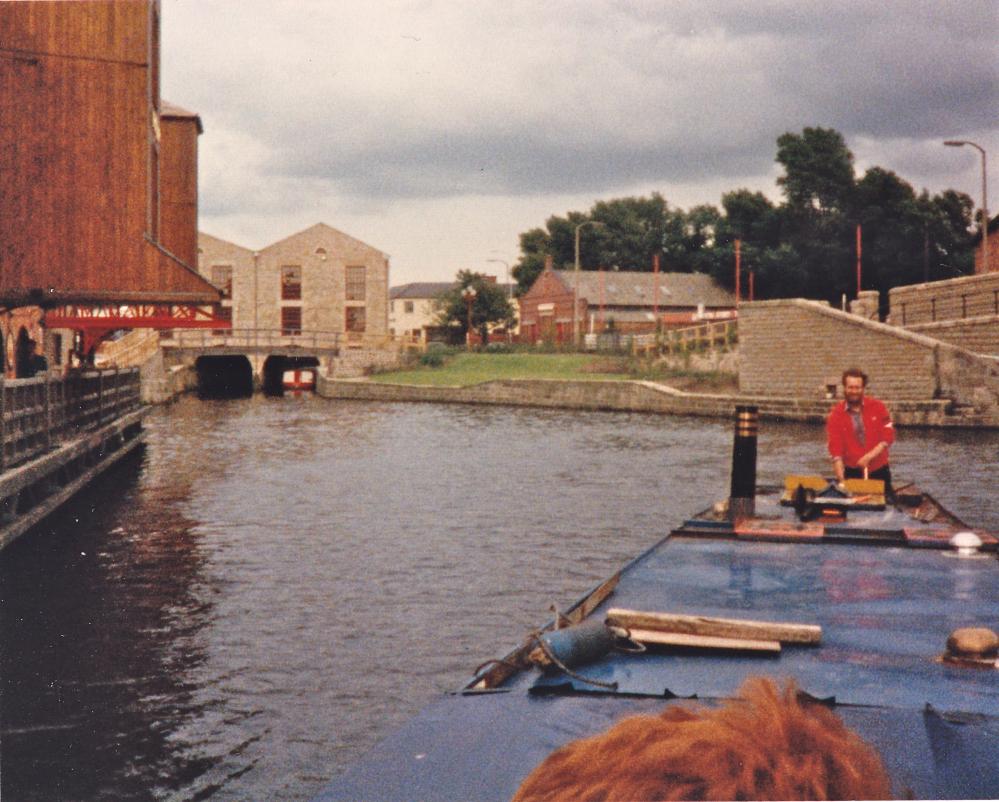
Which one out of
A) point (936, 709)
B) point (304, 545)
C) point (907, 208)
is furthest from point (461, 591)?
point (907, 208)

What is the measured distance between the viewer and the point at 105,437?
2045 cm

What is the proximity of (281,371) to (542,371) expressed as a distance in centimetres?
2794

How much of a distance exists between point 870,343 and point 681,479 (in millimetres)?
18748

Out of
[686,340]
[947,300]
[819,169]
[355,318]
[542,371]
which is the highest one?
[819,169]

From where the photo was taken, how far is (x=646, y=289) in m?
82.2

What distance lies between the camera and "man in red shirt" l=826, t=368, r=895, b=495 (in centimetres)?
1119

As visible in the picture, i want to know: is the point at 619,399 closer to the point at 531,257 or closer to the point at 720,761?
the point at 720,761

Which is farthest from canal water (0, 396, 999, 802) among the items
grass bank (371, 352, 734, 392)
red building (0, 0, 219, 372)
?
grass bank (371, 352, 734, 392)

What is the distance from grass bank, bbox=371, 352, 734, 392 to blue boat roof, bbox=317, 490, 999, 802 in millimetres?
36205

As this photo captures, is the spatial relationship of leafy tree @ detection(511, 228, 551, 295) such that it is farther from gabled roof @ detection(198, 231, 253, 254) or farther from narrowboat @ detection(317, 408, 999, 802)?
narrowboat @ detection(317, 408, 999, 802)

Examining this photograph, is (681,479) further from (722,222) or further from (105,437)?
(722,222)

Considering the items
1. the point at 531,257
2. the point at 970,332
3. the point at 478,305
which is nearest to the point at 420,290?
the point at 531,257

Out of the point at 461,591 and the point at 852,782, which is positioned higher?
the point at 852,782

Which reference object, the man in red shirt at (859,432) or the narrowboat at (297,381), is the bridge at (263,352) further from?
the man in red shirt at (859,432)
